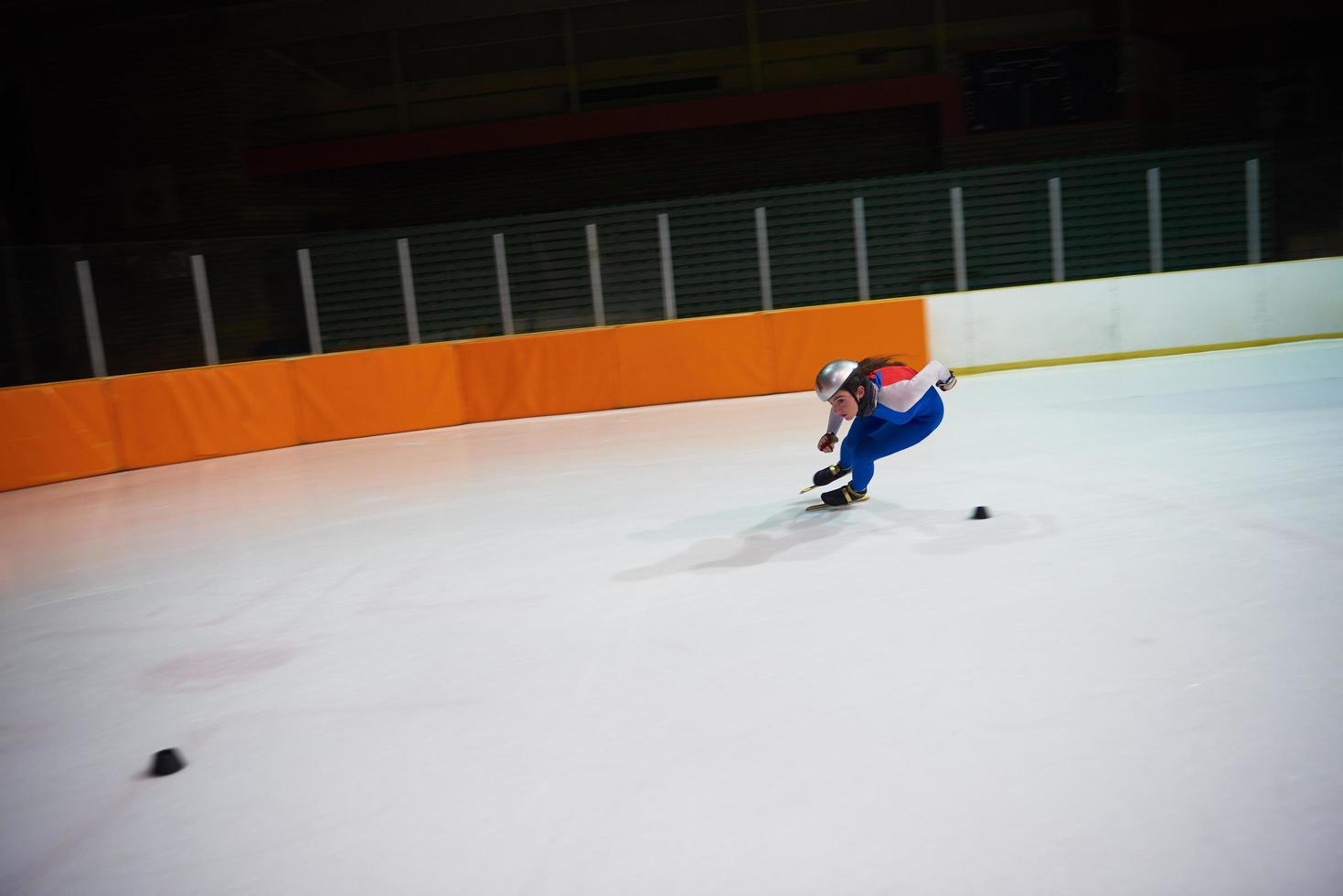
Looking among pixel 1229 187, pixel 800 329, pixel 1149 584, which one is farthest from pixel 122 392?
pixel 1229 187

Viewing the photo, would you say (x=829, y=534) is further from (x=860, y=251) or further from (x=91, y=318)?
(x=91, y=318)

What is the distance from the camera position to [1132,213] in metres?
15.5

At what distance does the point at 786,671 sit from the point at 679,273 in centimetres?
1169

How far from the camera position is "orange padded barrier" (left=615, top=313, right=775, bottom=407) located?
536 inches

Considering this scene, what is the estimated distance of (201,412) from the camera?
12.5 meters

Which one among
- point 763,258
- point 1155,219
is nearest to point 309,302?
point 763,258

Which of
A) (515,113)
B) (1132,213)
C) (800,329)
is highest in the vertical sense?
(515,113)

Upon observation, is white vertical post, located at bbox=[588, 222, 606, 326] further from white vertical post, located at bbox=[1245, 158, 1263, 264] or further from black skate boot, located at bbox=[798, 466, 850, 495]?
white vertical post, located at bbox=[1245, 158, 1263, 264]

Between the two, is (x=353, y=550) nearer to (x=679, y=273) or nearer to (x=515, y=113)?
(x=679, y=273)

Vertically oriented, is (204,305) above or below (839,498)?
above

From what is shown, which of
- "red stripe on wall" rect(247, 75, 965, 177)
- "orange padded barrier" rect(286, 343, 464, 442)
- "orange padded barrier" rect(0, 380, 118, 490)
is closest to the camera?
"orange padded barrier" rect(0, 380, 118, 490)

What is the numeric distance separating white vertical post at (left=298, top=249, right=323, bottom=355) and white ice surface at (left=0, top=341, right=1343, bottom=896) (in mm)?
5526

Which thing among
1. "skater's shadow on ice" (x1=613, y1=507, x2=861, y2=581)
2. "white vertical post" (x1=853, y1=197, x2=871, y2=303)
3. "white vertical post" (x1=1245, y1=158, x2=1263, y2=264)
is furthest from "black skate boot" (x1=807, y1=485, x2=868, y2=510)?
"white vertical post" (x1=1245, y1=158, x2=1263, y2=264)

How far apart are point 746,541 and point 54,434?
8982mm
